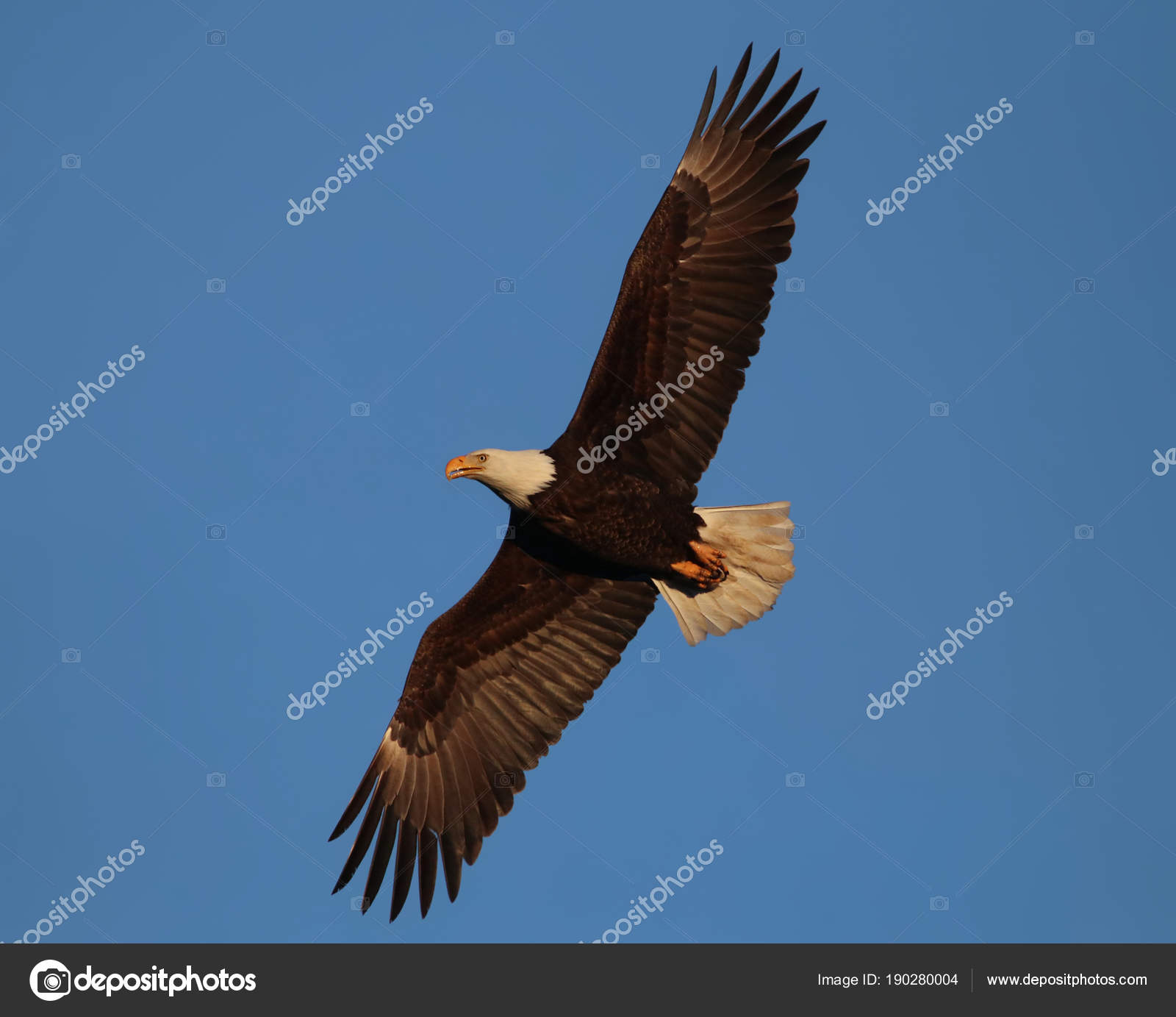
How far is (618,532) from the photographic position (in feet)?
39.2

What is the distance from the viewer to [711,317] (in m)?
11.9

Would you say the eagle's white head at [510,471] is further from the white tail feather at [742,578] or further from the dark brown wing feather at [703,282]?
the white tail feather at [742,578]

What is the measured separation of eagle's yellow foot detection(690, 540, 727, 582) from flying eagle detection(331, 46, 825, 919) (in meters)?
0.02

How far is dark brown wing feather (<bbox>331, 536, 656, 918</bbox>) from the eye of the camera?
12820 millimetres

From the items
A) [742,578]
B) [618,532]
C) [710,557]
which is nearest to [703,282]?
[618,532]

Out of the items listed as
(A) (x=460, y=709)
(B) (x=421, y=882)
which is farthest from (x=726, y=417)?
(B) (x=421, y=882)

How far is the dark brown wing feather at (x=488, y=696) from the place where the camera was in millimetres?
12820

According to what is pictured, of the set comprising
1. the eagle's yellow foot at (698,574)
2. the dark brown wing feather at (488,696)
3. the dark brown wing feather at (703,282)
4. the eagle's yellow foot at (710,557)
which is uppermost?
the dark brown wing feather at (703,282)
